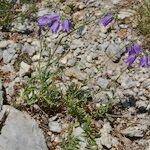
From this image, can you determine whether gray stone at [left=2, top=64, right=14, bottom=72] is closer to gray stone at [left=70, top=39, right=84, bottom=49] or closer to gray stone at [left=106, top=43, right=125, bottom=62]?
gray stone at [left=70, top=39, right=84, bottom=49]

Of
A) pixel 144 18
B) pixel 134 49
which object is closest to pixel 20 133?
pixel 134 49

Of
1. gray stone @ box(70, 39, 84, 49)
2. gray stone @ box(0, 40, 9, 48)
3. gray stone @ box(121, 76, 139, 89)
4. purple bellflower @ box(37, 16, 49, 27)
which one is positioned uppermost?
purple bellflower @ box(37, 16, 49, 27)

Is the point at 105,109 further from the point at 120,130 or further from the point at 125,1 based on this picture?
the point at 125,1

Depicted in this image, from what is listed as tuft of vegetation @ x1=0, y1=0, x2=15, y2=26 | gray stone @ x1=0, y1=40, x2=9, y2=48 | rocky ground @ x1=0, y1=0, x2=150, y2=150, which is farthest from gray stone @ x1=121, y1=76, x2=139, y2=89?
tuft of vegetation @ x1=0, y1=0, x2=15, y2=26

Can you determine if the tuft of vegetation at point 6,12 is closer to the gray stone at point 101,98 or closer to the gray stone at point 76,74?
the gray stone at point 76,74

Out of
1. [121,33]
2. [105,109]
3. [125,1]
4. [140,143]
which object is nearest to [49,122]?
[105,109]
